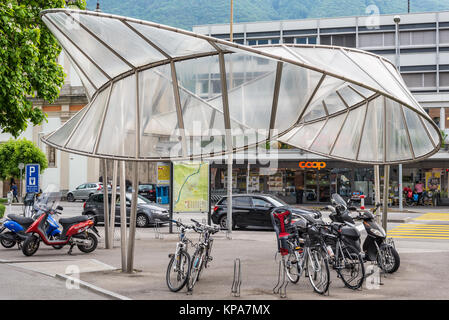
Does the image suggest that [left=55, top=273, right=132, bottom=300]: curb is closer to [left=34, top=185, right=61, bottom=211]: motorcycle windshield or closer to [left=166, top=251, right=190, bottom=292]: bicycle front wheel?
[left=166, top=251, right=190, bottom=292]: bicycle front wheel

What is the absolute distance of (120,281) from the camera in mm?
9359

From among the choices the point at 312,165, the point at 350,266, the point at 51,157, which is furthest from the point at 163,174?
the point at 51,157

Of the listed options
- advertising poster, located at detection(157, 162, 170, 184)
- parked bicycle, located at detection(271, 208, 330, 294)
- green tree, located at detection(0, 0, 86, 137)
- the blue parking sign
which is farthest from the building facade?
parked bicycle, located at detection(271, 208, 330, 294)

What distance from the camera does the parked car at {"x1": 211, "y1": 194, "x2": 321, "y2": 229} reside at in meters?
20.7

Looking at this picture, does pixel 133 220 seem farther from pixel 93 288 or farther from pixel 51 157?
pixel 51 157

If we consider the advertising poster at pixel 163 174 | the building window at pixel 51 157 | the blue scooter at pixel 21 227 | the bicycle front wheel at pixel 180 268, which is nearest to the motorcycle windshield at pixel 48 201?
the blue scooter at pixel 21 227

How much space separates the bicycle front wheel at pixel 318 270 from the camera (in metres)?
8.20

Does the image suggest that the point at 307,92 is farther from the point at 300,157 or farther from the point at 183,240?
the point at 300,157

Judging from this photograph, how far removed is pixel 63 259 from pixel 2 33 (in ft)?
23.9

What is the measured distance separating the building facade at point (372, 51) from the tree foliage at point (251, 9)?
11481cm

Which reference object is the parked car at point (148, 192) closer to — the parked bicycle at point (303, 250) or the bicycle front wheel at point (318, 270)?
the parked bicycle at point (303, 250)

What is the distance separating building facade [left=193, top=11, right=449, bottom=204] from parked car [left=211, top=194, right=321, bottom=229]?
2191 centimetres
